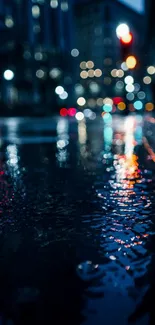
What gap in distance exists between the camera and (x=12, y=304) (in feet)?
7.79

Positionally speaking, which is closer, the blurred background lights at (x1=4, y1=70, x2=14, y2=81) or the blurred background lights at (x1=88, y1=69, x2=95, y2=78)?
the blurred background lights at (x1=4, y1=70, x2=14, y2=81)

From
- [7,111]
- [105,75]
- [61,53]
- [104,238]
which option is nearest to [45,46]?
[61,53]

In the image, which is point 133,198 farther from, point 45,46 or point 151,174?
point 45,46

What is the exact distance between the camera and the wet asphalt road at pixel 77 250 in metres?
2.31

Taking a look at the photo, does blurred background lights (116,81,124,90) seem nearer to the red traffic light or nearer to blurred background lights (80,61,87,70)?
blurred background lights (80,61,87,70)

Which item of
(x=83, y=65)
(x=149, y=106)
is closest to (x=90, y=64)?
(x=83, y=65)

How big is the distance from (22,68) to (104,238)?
58.5 meters

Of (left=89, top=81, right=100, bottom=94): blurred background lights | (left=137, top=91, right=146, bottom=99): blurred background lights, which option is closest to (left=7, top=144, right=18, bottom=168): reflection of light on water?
(left=137, top=91, right=146, bottom=99): blurred background lights

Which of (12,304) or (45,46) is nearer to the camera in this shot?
(12,304)

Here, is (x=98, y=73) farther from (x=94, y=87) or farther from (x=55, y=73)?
(x=55, y=73)

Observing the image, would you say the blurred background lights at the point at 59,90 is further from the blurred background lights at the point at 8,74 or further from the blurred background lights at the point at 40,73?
the blurred background lights at the point at 8,74

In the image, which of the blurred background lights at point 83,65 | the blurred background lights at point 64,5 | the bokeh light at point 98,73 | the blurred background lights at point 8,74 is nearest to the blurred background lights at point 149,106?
the blurred background lights at point 8,74

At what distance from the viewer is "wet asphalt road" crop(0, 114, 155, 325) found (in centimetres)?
231

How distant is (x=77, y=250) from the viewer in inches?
129
